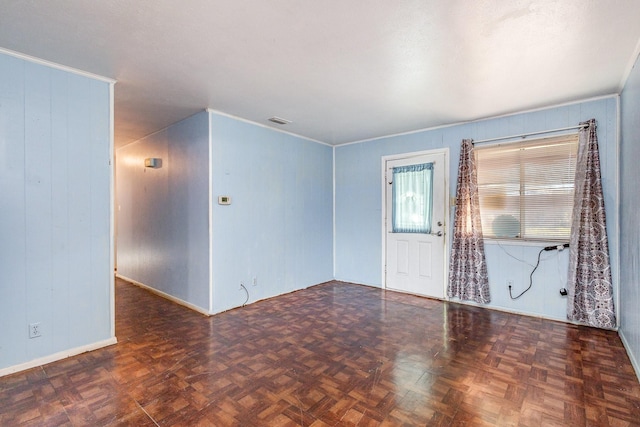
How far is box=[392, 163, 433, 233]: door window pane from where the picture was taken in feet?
14.8

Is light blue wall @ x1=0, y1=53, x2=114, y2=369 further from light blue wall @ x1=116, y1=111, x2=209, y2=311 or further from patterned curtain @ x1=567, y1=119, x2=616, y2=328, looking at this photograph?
patterned curtain @ x1=567, y1=119, x2=616, y2=328

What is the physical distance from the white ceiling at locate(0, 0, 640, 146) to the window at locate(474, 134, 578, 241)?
0.53 m

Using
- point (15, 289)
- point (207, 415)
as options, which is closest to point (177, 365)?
point (207, 415)

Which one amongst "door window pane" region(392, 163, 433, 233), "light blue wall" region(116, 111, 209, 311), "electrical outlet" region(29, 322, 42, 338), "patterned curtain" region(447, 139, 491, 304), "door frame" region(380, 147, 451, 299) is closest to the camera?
"electrical outlet" region(29, 322, 42, 338)

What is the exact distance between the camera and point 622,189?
2.99 meters

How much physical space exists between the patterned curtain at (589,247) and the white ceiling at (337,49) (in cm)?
70

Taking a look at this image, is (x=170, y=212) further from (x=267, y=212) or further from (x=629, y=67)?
(x=629, y=67)

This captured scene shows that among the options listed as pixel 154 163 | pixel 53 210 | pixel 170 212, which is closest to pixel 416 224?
pixel 170 212

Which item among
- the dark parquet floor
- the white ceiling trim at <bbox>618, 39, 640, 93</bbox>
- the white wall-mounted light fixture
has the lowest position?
the dark parquet floor

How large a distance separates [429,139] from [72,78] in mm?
4227

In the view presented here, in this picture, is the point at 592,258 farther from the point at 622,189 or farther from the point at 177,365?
the point at 177,365

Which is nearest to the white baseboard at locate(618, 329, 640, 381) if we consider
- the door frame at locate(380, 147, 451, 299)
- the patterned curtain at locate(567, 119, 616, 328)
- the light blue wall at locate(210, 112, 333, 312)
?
the patterned curtain at locate(567, 119, 616, 328)

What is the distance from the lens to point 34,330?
8.05ft

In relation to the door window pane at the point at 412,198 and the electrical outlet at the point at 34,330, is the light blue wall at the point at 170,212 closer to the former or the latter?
the electrical outlet at the point at 34,330
